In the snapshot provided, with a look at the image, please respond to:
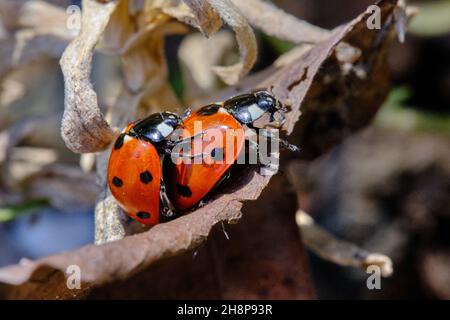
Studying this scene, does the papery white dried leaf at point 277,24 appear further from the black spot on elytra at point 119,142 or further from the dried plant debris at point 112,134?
the black spot on elytra at point 119,142

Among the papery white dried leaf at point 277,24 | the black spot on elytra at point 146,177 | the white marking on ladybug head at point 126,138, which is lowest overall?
the black spot on elytra at point 146,177

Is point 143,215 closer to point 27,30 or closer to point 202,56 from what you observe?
point 27,30

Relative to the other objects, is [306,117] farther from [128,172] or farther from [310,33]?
[128,172]

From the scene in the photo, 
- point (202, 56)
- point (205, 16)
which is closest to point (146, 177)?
point (205, 16)

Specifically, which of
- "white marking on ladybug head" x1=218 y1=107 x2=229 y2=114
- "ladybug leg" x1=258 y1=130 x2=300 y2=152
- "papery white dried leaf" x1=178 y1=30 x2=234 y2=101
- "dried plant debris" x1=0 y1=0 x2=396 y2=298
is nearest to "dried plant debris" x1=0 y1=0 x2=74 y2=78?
"dried plant debris" x1=0 y1=0 x2=396 y2=298

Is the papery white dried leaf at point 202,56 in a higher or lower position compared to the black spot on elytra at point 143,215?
lower

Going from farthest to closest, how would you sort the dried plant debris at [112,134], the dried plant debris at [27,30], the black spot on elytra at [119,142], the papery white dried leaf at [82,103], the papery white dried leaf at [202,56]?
the papery white dried leaf at [202,56], the dried plant debris at [27,30], the black spot on elytra at [119,142], the papery white dried leaf at [82,103], the dried plant debris at [112,134]

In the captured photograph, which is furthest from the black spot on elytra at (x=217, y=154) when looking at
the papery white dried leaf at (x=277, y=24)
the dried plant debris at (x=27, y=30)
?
the dried plant debris at (x=27, y=30)

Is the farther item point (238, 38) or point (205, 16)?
point (238, 38)
